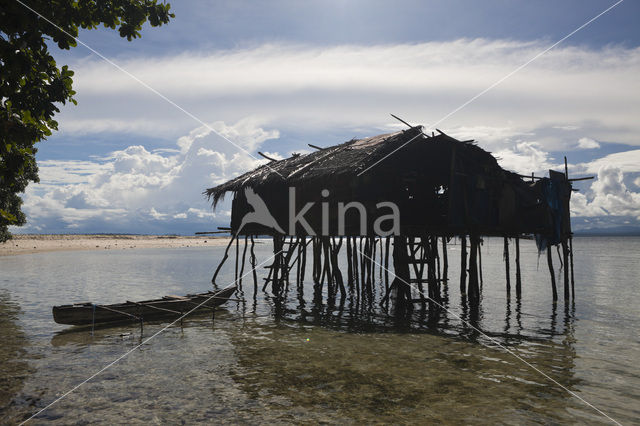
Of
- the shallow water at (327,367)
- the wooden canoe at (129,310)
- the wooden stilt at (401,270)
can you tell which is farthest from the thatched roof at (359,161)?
the wooden canoe at (129,310)

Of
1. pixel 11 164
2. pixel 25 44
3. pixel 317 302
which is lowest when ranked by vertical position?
pixel 317 302

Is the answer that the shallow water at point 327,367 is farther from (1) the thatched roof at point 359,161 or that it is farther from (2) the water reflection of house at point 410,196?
(1) the thatched roof at point 359,161

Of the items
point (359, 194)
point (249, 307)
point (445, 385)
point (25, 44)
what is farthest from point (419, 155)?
point (25, 44)

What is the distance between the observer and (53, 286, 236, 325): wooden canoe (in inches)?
477

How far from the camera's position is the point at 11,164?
5141 mm

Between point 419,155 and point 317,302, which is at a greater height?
point 419,155

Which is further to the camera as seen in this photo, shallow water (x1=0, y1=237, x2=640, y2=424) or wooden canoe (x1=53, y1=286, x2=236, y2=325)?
wooden canoe (x1=53, y1=286, x2=236, y2=325)

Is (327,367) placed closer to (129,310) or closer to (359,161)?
(129,310)

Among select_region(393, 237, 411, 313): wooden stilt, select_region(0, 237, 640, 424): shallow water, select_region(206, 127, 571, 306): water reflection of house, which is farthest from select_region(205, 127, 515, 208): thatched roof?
select_region(0, 237, 640, 424): shallow water

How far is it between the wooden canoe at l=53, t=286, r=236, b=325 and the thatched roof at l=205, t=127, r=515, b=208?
541 centimetres

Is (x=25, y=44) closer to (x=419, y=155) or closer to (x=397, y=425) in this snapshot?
(x=397, y=425)

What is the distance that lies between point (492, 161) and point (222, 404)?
1365cm

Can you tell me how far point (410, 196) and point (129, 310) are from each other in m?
10.0

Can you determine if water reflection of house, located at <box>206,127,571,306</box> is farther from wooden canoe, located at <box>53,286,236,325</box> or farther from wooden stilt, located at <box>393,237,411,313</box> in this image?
wooden canoe, located at <box>53,286,236,325</box>
